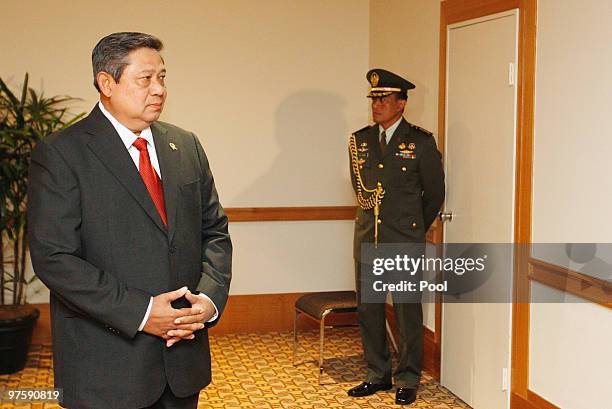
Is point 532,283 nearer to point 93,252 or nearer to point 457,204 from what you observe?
point 457,204

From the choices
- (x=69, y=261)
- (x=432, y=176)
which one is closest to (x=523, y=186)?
(x=432, y=176)

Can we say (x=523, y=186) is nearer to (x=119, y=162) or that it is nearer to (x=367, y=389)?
(x=367, y=389)

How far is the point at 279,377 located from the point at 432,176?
61.0 inches

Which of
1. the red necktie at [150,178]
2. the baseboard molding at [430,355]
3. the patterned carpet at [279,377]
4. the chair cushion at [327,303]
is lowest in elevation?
the patterned carpet at [279,377]

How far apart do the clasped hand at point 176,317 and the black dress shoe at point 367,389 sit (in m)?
2.59

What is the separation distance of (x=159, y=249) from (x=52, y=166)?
0.38 metres

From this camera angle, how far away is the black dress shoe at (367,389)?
503cm

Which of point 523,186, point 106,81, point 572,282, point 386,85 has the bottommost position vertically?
point 572,282

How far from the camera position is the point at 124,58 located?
2.53 metres

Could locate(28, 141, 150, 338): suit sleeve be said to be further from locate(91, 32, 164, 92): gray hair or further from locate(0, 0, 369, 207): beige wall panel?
locate(0, 0, 369, 207): beige wall panel

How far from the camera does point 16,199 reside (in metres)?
5.53

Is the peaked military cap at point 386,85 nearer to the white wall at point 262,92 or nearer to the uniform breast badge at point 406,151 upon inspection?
the uniform breast badge at point 406,151

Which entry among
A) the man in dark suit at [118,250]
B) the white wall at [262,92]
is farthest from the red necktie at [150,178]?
the white wall at [262,92]

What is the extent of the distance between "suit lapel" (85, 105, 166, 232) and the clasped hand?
20 cm
